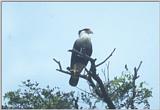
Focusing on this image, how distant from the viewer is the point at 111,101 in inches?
145

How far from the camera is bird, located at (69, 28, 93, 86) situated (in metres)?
4.34

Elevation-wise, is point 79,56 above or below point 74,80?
above

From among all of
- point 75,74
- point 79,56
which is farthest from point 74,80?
point 79,56

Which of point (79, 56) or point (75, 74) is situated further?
point (79, 56)

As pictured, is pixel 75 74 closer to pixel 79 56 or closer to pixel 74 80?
pixel 74 80

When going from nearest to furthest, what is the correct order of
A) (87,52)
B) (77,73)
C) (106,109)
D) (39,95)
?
(106,109), (39,95), (77,73), (87,52)

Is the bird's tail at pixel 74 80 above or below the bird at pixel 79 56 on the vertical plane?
below

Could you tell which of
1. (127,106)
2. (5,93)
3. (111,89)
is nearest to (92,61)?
(111,89)

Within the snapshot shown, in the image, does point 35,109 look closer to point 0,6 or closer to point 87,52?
point 0,6

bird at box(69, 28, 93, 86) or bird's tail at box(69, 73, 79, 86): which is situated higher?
bird at box(69, 28, 93, 86)

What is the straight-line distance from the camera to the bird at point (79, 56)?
4343 mm

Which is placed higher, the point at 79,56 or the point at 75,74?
the point at 79,56

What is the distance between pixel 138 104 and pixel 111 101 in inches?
10.8

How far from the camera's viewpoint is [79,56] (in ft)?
15.8
